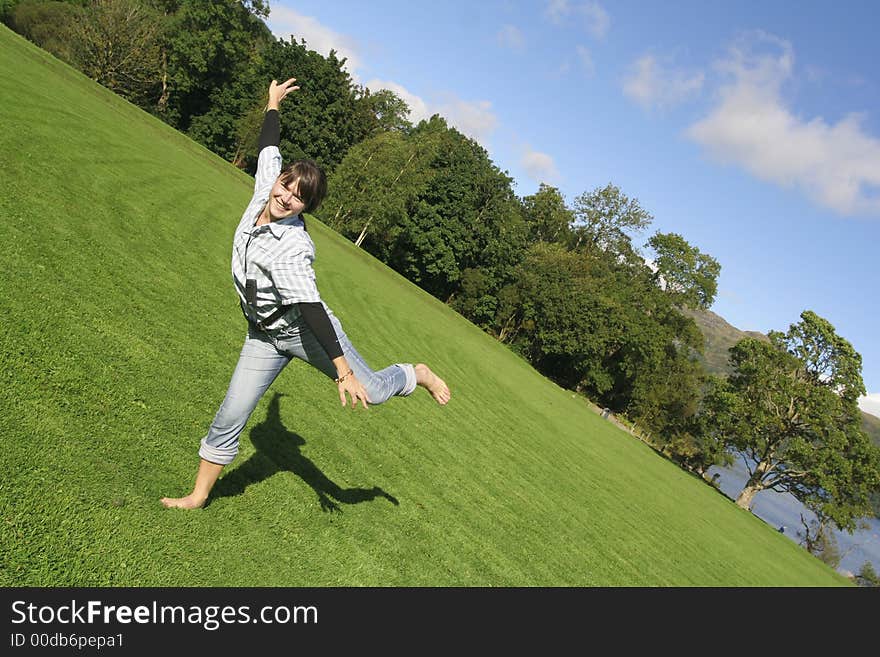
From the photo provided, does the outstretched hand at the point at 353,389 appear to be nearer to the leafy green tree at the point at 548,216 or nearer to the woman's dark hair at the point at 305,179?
the woman's dark hair at the point at 305,179

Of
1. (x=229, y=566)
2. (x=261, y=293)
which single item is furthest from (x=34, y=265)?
(x=229, y=566)

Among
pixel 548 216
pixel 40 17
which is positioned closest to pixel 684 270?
pixel 548 216

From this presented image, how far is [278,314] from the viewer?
3807mm

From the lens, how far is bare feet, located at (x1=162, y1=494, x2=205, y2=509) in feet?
13.1

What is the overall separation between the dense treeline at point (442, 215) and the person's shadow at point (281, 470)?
36.7 metres

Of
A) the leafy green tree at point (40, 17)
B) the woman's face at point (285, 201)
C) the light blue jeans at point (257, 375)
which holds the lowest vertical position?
the light blue jeans at point (257, 375)

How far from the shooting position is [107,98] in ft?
93.2

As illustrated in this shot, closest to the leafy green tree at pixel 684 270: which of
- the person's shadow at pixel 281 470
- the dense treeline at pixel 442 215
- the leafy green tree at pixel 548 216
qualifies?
the dense treeline at pixel 442 215

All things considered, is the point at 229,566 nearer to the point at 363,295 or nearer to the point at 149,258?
the point at 149,258

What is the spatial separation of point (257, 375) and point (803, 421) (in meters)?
38.5

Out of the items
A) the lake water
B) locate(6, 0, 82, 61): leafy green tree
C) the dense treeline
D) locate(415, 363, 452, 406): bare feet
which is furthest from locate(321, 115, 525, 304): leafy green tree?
locate(415, 363, 452, 406): bare feet

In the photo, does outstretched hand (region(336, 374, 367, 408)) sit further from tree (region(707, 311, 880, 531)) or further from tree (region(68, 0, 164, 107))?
tree (region(68, 0, 164, 107))

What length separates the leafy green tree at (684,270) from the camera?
60.4 meters

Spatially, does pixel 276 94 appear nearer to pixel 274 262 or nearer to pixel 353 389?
pixel 274 262
